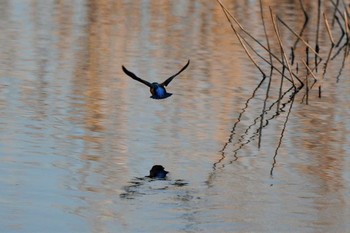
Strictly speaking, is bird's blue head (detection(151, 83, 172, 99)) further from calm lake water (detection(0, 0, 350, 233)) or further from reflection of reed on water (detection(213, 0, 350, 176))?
reflection of reed on water (detection(213, 0, 350, 176))

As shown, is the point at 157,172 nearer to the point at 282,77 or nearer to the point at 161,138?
the point at 161,138

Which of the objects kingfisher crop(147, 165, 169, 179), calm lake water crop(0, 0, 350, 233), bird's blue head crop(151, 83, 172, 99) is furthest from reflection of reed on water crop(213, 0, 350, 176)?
bird's blue head crop(151, 83, 172, 99)

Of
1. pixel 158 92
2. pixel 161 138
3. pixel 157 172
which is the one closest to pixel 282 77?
pixel 161 138

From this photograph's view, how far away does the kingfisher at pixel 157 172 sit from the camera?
577 centimetres

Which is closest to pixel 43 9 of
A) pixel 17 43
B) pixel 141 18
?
pixel 141 18

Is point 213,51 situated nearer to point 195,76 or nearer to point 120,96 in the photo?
point 195,76

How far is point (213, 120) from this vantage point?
733 cm

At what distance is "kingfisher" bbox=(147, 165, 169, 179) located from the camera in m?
5.77

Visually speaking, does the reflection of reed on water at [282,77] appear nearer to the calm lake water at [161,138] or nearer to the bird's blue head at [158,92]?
the calm lake water at [161,138]

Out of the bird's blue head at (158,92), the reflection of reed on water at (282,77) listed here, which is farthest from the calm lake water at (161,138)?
the bird's blue head at (158,92)

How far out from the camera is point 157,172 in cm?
584

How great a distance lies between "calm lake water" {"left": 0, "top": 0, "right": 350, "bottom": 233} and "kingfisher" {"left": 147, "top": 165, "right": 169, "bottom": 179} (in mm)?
53

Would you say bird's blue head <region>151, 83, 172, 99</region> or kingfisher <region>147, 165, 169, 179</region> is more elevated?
bird's blue head <region>151, 83, 172, 99</region>

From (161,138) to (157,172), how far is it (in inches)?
33.7
